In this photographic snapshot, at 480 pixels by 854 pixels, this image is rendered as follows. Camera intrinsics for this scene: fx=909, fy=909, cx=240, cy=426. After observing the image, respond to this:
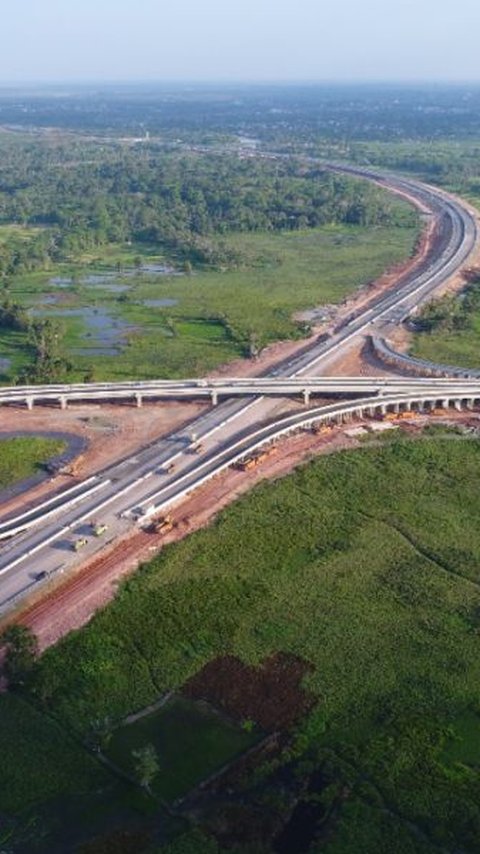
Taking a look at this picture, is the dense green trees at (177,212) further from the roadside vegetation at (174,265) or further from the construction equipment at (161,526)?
the construction equipment at (161,526)

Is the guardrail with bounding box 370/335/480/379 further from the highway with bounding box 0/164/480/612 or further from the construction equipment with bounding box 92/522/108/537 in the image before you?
the construction equipment with bounding box 92/522/108/537

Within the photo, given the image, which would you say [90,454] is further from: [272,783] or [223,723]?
[272,783]

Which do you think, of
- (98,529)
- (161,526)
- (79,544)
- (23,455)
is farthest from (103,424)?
(79,544)

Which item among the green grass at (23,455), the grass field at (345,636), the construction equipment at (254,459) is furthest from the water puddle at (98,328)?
the grass field at (345,636)

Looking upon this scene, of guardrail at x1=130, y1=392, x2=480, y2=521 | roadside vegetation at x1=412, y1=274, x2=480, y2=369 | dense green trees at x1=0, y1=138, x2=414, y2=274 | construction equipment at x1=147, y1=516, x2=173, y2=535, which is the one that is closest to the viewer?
construction equipment at x1=147, y1=516, x2=173, y2=535

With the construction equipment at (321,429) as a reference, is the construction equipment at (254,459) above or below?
above

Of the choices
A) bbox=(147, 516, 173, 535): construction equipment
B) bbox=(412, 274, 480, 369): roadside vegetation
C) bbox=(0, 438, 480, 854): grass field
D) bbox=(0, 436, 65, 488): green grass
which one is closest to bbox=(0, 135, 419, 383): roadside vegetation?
bbox=(0, 436, 65, 488): green grass

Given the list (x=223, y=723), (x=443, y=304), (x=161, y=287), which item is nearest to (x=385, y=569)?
(x=223, y=723)
